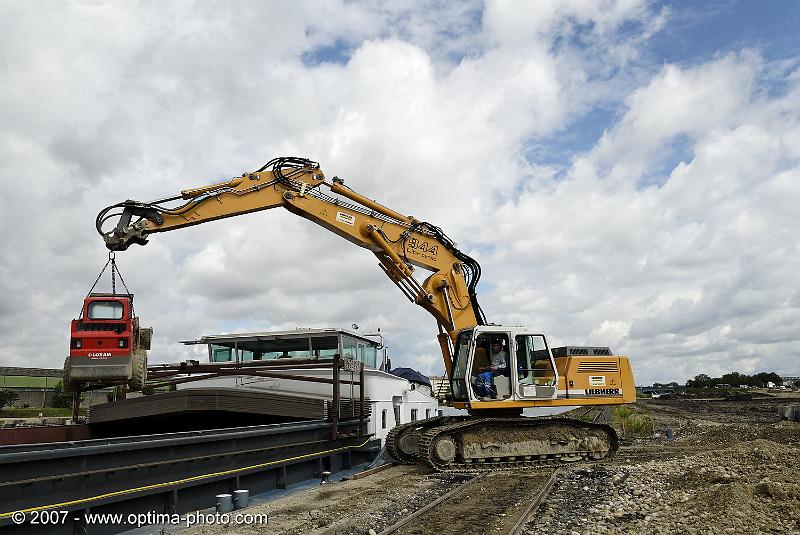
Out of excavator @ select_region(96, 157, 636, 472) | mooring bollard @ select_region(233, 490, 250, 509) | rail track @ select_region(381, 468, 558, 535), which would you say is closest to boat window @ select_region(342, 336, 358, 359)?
excavator @ select_region(96, 157, 636, 472)

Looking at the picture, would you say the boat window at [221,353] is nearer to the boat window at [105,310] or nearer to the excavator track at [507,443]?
the excavator track at [507,443]

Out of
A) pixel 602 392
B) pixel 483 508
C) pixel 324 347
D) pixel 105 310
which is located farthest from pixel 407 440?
pixel 105 310

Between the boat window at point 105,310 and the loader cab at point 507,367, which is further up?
the boat window at point 105,310

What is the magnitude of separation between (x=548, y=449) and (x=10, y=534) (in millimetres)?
11381

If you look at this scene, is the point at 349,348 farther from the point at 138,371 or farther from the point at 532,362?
the point at 138,371

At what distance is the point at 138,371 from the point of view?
452 inches

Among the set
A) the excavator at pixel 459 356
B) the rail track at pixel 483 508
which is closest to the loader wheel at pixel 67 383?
the excavator at pixel 459 356

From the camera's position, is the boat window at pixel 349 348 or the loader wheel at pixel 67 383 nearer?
the loader wheel at pixel 67 383

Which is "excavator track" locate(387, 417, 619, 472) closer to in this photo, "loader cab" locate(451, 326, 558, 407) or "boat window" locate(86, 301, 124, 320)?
"loader cab" locate(451, 326, 558, 407)

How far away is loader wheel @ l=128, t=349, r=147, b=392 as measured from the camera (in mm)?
11398

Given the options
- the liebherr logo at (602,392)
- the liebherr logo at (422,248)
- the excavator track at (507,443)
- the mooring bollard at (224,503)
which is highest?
the liebherr logo at (422,248)

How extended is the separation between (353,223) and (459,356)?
4.21 m

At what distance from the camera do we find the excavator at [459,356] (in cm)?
1418

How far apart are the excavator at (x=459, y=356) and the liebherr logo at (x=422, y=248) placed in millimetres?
26
